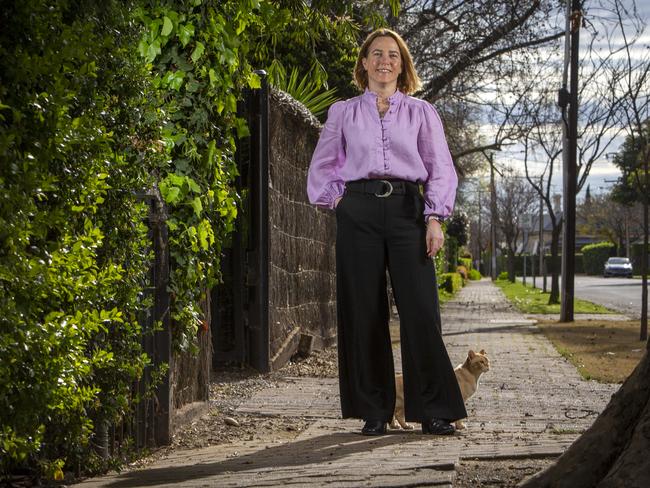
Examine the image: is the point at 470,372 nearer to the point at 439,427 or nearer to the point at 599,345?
the point at 439,427

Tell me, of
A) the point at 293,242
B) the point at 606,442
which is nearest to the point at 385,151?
the point at 606,442

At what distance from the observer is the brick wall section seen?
9.81 meters

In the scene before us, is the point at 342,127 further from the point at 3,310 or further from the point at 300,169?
the point at 300,169

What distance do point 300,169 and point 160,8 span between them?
5.57m

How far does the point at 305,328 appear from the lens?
11.6 m

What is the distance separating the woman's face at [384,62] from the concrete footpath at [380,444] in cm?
193

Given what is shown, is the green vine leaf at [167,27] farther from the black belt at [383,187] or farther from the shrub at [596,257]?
the shrub at [596,257]

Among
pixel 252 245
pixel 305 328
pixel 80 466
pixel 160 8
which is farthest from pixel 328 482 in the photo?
pixel 305 328

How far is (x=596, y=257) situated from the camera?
9850cm

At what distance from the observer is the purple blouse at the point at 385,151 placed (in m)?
5.69

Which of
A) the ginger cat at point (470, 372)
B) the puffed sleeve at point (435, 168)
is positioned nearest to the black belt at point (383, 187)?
the puffed sleeve at point (435, 168)

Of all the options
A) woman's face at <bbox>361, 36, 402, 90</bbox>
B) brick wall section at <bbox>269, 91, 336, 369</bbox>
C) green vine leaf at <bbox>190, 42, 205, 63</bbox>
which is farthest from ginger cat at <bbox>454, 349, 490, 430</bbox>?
brick wall section at <bbox>269, 91, 336, 369</bbox>

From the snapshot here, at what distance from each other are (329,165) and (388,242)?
0.57 m

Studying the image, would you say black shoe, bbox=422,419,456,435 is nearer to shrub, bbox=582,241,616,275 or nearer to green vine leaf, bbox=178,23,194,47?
green vine leaf, bbox=178,23,194,47
